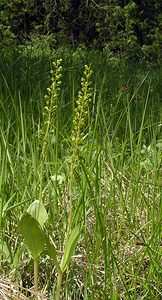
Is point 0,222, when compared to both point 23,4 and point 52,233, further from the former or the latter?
point 23,4

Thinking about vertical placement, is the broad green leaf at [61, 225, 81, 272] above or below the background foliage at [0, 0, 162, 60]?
above

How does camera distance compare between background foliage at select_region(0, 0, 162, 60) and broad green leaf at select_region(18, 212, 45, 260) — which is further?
background foliage at select_region(0, 0, 162, 60)

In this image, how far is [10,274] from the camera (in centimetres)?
117

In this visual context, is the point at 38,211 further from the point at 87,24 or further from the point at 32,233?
the point at 87,24

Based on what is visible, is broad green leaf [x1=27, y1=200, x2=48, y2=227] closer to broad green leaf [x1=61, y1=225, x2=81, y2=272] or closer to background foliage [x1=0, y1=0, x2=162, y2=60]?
broad green leaf [x1=61, y1=225, x2=81, y2=272]

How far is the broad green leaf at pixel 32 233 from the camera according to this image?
98 centimetres

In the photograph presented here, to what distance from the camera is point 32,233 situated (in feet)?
3.27

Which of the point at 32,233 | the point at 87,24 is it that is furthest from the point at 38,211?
the point at 87,24

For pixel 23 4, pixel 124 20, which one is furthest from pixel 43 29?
pixel 124 20

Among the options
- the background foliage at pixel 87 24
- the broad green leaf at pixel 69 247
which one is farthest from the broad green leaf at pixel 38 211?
the background foliage at pixel 87 24

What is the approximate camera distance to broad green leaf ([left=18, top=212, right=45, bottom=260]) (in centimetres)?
98

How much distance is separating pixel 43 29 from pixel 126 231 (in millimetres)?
11858

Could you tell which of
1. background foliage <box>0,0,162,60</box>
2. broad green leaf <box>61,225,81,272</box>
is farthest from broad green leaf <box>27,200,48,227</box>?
background foliage <box>0,0,162,60</box>

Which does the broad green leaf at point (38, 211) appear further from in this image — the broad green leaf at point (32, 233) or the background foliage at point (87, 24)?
the background foliage at point (87, 24)
